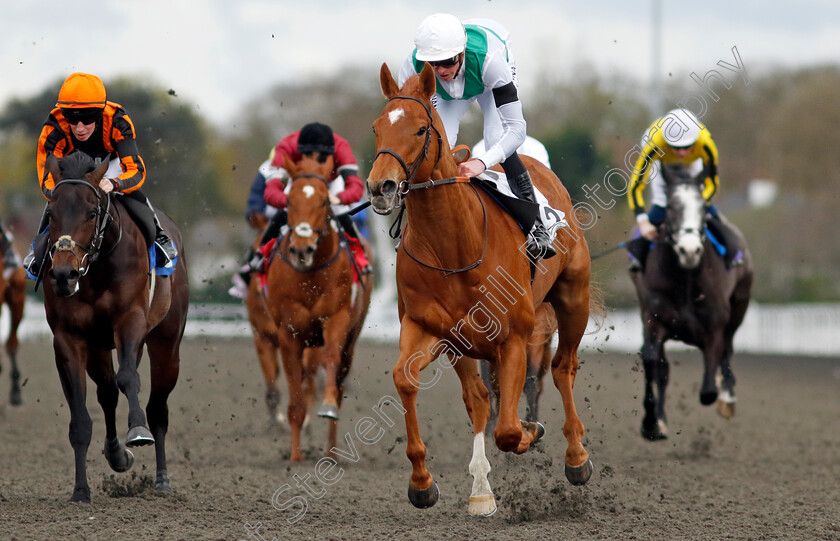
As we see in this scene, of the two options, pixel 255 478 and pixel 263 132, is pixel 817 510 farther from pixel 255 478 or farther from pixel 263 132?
pixel 263 132

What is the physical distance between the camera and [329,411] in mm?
8273

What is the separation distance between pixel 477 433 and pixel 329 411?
2573 millimetres

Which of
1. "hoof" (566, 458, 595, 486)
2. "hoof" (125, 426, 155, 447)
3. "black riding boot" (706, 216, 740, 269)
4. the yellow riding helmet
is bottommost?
"hoof" (566, 458, 595, 486)

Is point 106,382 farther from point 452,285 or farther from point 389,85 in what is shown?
point 389,85

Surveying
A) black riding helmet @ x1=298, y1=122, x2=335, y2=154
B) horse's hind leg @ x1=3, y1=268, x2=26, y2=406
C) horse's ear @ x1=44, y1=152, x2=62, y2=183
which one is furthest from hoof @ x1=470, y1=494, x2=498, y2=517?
horse's hind leg @ x1=3, y1=268, x2=26, y2=406

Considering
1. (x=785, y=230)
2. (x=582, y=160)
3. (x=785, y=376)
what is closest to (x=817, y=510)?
(x=785, y=376)

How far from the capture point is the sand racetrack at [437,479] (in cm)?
576

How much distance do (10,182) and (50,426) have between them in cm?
3074

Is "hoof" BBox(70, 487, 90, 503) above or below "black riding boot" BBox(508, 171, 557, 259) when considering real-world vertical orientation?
below

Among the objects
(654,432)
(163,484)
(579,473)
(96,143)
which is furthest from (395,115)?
(654,432)

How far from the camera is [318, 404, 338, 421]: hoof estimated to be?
27.0ft

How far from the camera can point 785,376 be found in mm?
17734

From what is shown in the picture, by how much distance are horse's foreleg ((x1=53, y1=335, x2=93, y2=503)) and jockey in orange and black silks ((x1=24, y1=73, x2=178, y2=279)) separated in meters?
0.48

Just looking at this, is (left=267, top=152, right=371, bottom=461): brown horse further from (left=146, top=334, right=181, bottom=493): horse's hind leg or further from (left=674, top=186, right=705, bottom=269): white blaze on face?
(left=674, top=186, right=705, bottom=269): white blaze on face
